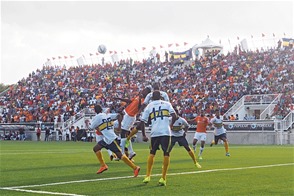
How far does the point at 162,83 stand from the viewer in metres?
58.4

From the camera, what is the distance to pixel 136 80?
61188mm

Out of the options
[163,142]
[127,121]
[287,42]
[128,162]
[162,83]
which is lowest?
[128,162]

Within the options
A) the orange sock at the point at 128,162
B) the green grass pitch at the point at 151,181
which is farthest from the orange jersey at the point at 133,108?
the orange sock at the point at 128,162

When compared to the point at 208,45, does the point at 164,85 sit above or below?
below

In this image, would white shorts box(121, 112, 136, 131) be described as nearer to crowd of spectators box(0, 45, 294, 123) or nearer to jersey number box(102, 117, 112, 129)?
jersey number box(102, 117, 112, 129)

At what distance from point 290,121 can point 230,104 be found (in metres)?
7.88

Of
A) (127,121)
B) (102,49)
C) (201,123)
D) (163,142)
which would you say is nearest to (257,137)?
(201,123)

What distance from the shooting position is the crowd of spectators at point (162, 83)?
4878cm

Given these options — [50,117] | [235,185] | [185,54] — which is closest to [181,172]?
[235,185]

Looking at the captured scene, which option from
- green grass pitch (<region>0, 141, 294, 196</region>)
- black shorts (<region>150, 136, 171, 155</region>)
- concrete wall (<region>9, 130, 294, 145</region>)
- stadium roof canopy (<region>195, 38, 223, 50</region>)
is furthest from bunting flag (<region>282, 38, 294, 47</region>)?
black shorts (<region>150, 136, 171, 155</region>)

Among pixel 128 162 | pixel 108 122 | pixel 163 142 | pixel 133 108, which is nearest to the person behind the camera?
pixel 163 142

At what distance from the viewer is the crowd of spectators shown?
48.8 metres

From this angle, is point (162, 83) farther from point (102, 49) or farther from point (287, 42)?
point (102, 49)

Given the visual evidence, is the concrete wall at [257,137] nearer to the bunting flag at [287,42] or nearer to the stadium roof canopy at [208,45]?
the bunting flag at [287,42]
